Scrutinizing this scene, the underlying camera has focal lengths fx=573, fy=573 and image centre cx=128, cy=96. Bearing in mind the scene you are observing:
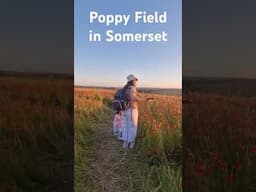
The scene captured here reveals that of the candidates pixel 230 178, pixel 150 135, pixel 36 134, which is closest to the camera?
pixel 230 178

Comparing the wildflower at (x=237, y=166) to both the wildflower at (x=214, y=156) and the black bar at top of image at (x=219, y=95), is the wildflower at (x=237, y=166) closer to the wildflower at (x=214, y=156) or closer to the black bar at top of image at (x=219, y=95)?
the black bar at top of image at (x=219, y=95)

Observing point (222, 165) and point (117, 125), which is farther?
point (117, 125)

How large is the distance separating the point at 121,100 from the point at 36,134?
611mm

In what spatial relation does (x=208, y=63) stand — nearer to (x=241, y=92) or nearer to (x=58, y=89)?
(x=241, y=92)

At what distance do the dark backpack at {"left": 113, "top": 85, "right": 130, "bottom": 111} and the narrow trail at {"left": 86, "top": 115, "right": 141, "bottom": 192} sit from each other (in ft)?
0.34

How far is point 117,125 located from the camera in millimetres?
3760

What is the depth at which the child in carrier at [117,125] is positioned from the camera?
147 inches

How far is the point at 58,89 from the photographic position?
3.74 meters

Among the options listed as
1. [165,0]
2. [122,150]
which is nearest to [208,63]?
[165,0]

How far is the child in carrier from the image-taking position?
3742 millimetres

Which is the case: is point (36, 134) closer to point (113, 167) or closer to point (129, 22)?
point (113, 167)

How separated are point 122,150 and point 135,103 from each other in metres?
0.32

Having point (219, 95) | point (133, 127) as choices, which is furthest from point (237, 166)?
point (133, 127)

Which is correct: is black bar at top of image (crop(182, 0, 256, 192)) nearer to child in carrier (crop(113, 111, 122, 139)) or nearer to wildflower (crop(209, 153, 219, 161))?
wildflower (crop(209, 153, 219, 161))
